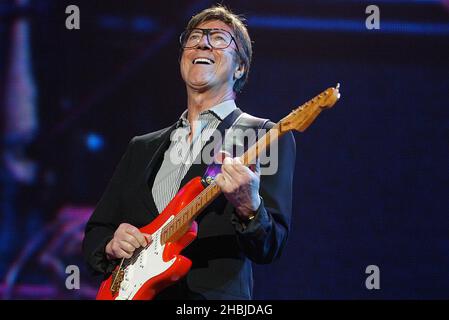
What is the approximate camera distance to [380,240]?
3.52 metres

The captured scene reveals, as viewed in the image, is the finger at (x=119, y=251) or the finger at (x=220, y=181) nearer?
the finger at (x=220, y=181)

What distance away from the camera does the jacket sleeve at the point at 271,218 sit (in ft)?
6.73

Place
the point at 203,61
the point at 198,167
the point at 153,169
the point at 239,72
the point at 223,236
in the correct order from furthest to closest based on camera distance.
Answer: the point at 239,72 → the point at 203,61 → the point at 153,169 → the point at 198,167 → the point at 223,236

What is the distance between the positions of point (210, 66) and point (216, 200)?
627 mm

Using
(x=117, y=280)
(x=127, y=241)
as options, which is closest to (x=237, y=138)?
(x=127, y=241)

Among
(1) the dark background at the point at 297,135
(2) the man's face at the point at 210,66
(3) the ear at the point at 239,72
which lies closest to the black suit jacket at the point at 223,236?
(2) the man's face at the point at 210,66

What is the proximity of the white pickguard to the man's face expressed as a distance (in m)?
0.66

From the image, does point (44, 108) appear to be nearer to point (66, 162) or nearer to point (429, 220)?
point (66, 162)

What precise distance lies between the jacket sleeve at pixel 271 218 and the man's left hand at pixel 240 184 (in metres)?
0.04

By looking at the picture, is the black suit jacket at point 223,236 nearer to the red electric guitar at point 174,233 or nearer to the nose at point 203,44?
the red electric guitar at point 174,233

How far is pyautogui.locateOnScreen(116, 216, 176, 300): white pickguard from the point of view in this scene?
215 centimetres

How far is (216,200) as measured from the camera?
230 centimetres

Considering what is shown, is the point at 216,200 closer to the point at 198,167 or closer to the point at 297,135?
the point at 198,167
